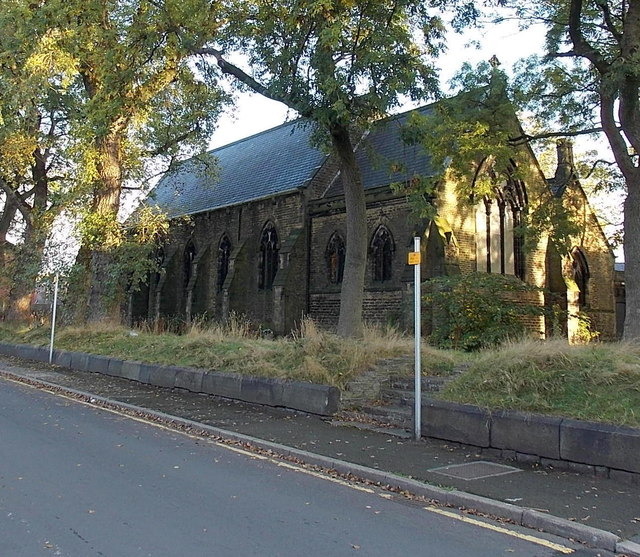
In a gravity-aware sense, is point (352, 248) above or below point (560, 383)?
above

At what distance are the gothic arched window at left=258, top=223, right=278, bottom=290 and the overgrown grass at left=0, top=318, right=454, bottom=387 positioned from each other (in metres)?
10.7

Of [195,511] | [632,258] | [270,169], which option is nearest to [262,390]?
[195,511]

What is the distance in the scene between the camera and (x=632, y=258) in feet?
48.8

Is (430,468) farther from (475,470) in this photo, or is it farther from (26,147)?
(26,147)

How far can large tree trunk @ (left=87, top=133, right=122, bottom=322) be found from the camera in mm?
20094

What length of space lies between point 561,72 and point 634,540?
15.3 m

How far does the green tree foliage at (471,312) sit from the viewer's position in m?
16.6


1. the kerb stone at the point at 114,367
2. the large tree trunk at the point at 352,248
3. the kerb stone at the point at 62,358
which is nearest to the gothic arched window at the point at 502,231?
the large tree trunk at the point at 352,248

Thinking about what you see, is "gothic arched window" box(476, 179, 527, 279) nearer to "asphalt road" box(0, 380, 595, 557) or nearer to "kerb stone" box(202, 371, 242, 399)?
"kerb stone" box(202, 371, 242, 399)

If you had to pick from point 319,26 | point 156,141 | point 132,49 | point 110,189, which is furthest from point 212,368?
point 156,141

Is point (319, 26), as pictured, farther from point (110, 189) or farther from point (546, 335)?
point (546, 335)

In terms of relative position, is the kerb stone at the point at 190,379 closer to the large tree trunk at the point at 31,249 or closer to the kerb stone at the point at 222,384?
the kerb stone at the point at 222,384

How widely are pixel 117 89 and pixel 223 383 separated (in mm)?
8681

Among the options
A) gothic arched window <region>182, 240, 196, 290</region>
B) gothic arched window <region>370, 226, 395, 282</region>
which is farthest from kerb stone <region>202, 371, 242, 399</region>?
gothic arched window <region>182, 240, 196, 290</region>
